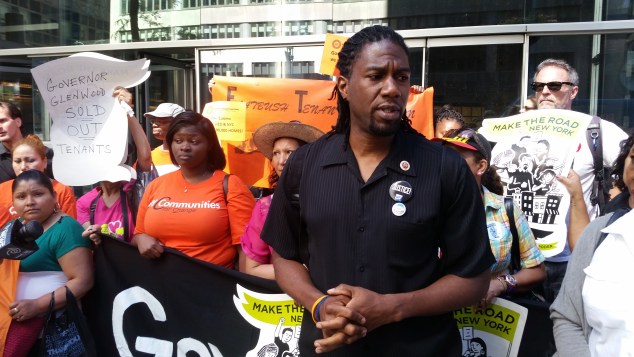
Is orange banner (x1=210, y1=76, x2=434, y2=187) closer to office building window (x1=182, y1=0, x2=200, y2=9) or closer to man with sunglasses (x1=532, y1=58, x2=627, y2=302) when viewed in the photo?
man with sunglasses (x1=532, y1=58, x2=627, y2=302)

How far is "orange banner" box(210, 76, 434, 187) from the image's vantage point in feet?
15.7

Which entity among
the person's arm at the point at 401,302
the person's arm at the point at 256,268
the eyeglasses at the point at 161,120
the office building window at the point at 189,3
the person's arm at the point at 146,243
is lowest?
the person's arm at the point at 256,268

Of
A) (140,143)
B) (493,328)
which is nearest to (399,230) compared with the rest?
(493,328)

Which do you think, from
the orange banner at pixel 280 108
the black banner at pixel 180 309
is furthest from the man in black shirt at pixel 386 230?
the orange banner at pixel 280 108

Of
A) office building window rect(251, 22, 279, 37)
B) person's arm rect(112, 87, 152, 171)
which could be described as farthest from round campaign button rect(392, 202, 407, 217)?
office building window rect(251, 22, 279, 37)

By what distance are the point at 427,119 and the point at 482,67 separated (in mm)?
1643

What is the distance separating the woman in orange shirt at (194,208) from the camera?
2912 mm

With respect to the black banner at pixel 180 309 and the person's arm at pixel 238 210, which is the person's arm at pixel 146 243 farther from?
the person's arm at pixel 238 210

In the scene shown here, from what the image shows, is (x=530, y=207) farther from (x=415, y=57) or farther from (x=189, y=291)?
(x=415, y=57)

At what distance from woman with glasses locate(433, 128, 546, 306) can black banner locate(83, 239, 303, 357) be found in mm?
879

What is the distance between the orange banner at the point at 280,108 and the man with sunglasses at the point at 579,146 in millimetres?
1366

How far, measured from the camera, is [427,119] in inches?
189

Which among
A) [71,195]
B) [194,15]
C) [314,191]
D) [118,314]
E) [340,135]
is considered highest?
[194,15]

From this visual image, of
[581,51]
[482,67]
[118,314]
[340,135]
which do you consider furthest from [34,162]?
[581,51]
